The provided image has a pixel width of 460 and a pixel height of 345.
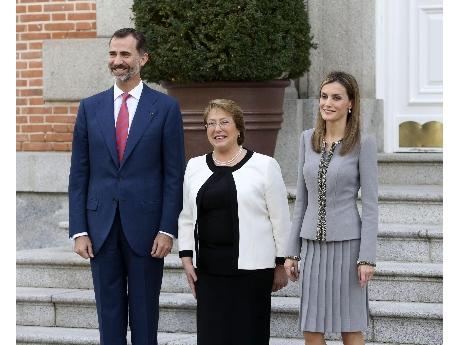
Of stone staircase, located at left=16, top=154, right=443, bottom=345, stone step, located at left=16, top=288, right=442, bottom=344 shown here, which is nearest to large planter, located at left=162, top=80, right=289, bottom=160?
stone staircase, located at left=16, top=154, right=443, bottom=345

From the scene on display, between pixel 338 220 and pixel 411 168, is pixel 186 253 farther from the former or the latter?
pixel 411 168

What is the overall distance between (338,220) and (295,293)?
70.4 inches

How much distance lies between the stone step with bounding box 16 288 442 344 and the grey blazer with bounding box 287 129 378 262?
133 cm

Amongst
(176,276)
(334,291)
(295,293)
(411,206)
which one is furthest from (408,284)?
(334,291)

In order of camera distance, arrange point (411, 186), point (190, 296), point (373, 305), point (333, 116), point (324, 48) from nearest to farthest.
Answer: point (333, 116) < point (373, 305) < point (190, 296) < point (411, 186) < point (324, 48)

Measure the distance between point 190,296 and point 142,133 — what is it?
1737 mm

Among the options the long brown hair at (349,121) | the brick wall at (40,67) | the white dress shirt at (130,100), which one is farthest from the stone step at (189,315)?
the brick wall at (40,67)

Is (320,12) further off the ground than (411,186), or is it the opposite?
(320,12)

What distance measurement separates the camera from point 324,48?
851 centimetres

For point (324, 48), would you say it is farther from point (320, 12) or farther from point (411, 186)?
point (411, 186)

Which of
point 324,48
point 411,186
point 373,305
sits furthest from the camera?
point 324,48

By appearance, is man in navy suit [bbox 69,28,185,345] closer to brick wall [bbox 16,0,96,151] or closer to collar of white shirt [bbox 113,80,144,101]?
collar of white shirt [bbox 113,80,144,101]

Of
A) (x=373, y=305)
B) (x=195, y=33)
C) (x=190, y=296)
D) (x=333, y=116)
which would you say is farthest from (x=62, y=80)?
(x=333, y=116)

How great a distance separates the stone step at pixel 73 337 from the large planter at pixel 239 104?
1.48 metres
